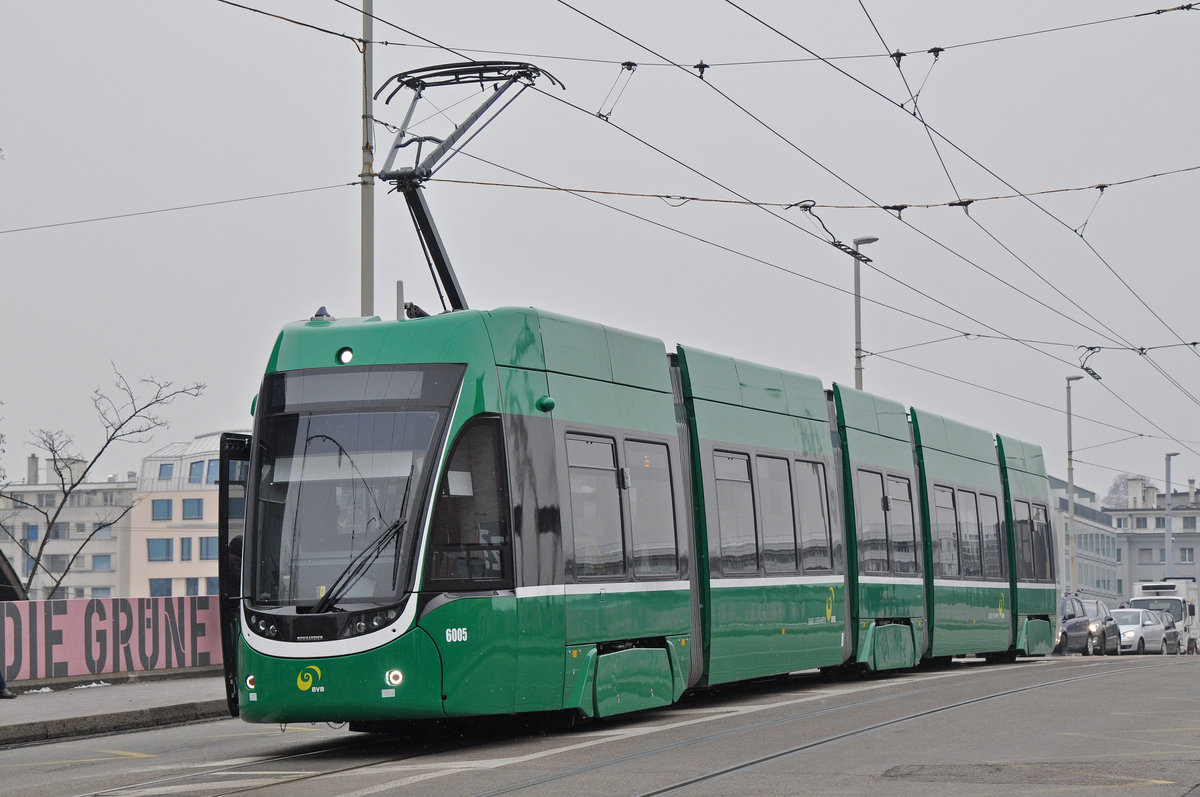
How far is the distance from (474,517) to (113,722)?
Answer: 21.8 feet

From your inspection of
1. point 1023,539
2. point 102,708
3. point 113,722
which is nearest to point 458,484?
point 113,722

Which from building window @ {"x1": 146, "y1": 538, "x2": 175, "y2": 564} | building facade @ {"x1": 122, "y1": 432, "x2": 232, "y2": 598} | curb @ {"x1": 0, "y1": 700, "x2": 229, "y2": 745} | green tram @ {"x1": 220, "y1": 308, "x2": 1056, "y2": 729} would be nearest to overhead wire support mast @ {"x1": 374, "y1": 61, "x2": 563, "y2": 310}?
green tram @ {"x1": 220, "y1": 308, "x2": 1056, "y2": 729}

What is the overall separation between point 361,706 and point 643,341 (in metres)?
4.84

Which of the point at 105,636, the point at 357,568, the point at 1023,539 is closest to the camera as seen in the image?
the point at 357,568

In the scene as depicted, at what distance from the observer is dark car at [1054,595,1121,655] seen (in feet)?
125

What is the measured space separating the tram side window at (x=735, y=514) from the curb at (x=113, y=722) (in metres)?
6.34

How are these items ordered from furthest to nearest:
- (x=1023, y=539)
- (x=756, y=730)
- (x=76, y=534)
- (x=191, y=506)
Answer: (x=76, y=534) < (x=191, y=506) < (x=1023, y=539) < (x=756, y=730)

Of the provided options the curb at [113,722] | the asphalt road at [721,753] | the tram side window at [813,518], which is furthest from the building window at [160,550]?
the tram side window at [813,518]

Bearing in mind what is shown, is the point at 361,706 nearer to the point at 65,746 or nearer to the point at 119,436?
the point at 65,746

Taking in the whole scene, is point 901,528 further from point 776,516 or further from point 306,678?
point 306,678

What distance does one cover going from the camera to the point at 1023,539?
85.3 ft

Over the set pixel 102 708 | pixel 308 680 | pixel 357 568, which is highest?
pixel 357 568

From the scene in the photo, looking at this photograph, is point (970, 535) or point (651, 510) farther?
point (970, 535)

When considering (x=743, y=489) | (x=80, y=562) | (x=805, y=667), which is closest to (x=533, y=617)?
(x=743, y=489)
